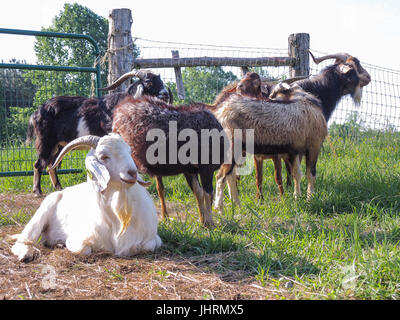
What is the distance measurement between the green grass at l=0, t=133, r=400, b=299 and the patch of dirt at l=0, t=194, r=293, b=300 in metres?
0.10

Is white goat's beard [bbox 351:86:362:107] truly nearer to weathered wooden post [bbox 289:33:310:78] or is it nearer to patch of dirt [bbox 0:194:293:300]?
weathered wooden post [bbox 289:33:310:78]

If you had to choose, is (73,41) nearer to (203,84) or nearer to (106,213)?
(203,84)

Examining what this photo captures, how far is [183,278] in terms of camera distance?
285 centimetres

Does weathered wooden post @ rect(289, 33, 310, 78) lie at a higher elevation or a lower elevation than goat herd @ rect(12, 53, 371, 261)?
higher

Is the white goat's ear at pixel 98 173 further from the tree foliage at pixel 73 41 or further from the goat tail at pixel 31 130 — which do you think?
the tree foliage at pixel 73 41

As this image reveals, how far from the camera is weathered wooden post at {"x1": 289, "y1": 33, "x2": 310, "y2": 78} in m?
7.15

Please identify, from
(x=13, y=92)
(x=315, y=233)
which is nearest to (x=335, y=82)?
(x=315, y=233)

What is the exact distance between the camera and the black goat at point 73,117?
5.34 meters

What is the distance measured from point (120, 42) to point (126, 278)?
437 centimetres

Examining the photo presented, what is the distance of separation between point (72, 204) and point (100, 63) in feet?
11.7

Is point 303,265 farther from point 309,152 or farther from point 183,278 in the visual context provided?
point 309,152

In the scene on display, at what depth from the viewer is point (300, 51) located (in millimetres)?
7176

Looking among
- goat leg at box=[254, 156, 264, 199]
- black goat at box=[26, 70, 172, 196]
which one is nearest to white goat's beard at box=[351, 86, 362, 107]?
goat leg at box=[254, 156, 264, 199]

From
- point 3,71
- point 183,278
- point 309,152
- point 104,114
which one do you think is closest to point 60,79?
point 3,71
